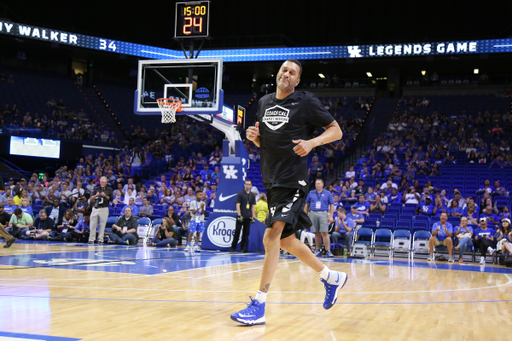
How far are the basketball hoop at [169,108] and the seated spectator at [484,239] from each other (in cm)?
812

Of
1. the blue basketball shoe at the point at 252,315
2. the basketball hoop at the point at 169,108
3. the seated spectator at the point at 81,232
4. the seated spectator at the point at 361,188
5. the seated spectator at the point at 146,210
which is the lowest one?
the seated spectator at the point at 81,232

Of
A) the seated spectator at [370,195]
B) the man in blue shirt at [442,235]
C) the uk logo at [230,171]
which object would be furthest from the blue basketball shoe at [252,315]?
the seated spectator at [370,195]

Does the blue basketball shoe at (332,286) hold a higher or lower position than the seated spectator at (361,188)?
lower

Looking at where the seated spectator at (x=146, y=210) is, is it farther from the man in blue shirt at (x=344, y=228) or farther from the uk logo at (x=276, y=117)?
the uk logo at (x=276, y=117)

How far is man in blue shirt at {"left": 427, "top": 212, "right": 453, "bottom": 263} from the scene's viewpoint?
40.4 feet

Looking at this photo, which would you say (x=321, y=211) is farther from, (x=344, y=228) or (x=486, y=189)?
(x=486, y=189)

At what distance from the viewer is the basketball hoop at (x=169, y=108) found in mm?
12469

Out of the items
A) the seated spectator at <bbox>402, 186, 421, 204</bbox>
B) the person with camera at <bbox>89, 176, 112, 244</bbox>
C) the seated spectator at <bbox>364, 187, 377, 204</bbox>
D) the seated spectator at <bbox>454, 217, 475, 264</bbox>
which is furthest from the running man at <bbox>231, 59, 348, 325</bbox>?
the seated spectator at <bbox>402, 186, 421, 204</bbox>

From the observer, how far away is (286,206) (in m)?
3.82

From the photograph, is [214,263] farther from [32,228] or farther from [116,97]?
[116,97]

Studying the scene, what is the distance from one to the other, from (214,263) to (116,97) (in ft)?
72.3

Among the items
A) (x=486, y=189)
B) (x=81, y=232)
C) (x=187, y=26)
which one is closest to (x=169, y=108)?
(x=187, y=26)

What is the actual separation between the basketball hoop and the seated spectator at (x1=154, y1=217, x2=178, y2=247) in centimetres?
298

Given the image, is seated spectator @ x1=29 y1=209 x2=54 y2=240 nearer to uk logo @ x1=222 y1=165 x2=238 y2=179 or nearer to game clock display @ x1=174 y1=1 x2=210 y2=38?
uk logo @ x1=222 y1=165 x2=238 y2=179
